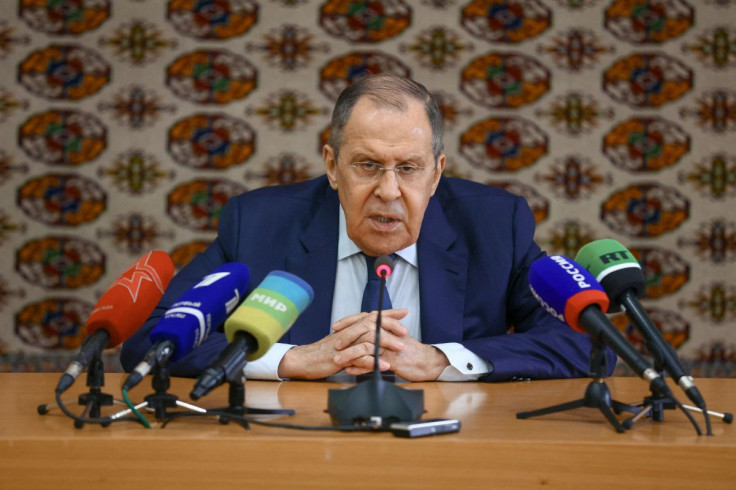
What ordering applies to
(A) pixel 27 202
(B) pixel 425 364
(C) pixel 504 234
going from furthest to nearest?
(A) pixel 27 202 → (C) pixel 504 234 → (B) pixel 425 364

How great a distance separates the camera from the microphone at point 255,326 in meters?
1.26

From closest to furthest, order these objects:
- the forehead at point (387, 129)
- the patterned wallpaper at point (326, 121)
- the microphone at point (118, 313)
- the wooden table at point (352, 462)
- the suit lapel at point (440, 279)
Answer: the wooden table at point (352, 462)
the microphone at point (118, 313)
the forehead at point (387, 129)
the suit lapel at point (440, 279)
the patterned wallpaper at point (326, 121)

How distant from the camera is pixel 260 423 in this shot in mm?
1234

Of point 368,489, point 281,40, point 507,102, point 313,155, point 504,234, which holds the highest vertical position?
point 281,40

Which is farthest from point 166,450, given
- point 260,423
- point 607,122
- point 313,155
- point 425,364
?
point 607,122

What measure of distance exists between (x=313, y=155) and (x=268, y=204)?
4.88ft

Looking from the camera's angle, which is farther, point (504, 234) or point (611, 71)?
point (611, 71)

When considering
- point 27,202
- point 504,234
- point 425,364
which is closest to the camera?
point 425,364

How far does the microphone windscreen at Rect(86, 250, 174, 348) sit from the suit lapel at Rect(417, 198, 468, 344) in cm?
83

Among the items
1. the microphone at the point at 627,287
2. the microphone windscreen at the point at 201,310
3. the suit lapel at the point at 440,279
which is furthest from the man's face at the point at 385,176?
the microphone windscreen at the point at 201,310

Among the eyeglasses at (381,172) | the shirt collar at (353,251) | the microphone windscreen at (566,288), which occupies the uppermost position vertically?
the eyeglasses at (381,172)

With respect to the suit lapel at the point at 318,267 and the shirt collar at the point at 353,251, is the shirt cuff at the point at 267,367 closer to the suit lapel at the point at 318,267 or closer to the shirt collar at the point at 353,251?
the suit lapel at the point at 318,267

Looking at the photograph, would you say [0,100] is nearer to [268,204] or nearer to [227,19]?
[227,19]

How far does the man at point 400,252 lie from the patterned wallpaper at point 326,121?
1435 mm
